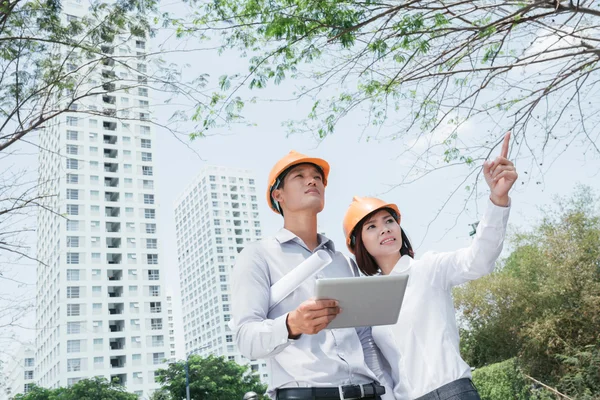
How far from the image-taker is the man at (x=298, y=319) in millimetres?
1626

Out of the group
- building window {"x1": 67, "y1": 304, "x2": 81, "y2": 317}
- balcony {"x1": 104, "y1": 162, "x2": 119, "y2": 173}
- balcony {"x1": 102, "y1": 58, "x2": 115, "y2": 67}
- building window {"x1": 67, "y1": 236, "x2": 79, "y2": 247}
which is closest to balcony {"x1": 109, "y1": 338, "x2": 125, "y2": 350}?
building window {"x1": 67, "y1": 304, "x2": 81, "y2": 317}

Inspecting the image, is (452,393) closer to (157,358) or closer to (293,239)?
(293,239)

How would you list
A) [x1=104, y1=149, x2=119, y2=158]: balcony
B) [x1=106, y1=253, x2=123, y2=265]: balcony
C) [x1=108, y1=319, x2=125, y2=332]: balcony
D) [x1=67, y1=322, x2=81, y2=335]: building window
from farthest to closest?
[x1=104, y1=149, x2=119, y2=158]: balcony → [x1=106, y1=253, x2=123, y2=265]: balcony → [x1=108, y1=319, x2=125, y2=332]: balcony → [x1=67, y1=322, x2=81, y2=335]: building window

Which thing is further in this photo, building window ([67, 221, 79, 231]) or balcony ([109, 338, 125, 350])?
building window ([67, 221, 79, 231])

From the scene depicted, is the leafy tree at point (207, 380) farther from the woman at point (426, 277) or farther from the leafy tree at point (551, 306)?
the woman at point (426, 277)

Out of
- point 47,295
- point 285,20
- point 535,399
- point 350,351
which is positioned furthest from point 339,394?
point 47,295

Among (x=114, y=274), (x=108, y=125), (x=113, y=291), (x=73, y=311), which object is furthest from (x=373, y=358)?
(x=108, y=125)

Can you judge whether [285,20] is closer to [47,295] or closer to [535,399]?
[535,399]

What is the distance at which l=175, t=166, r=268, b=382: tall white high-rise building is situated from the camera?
9900cm

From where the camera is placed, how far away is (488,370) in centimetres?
1614

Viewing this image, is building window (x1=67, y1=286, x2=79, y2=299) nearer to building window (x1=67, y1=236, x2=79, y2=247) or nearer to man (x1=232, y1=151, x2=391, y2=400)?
building window (x1=67, y1=236, x2=79, y2=247)

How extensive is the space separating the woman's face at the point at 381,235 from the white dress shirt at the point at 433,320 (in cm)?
9

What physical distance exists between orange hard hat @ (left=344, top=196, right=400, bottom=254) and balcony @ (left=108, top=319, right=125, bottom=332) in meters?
56.2

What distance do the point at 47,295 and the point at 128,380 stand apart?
16.4m
